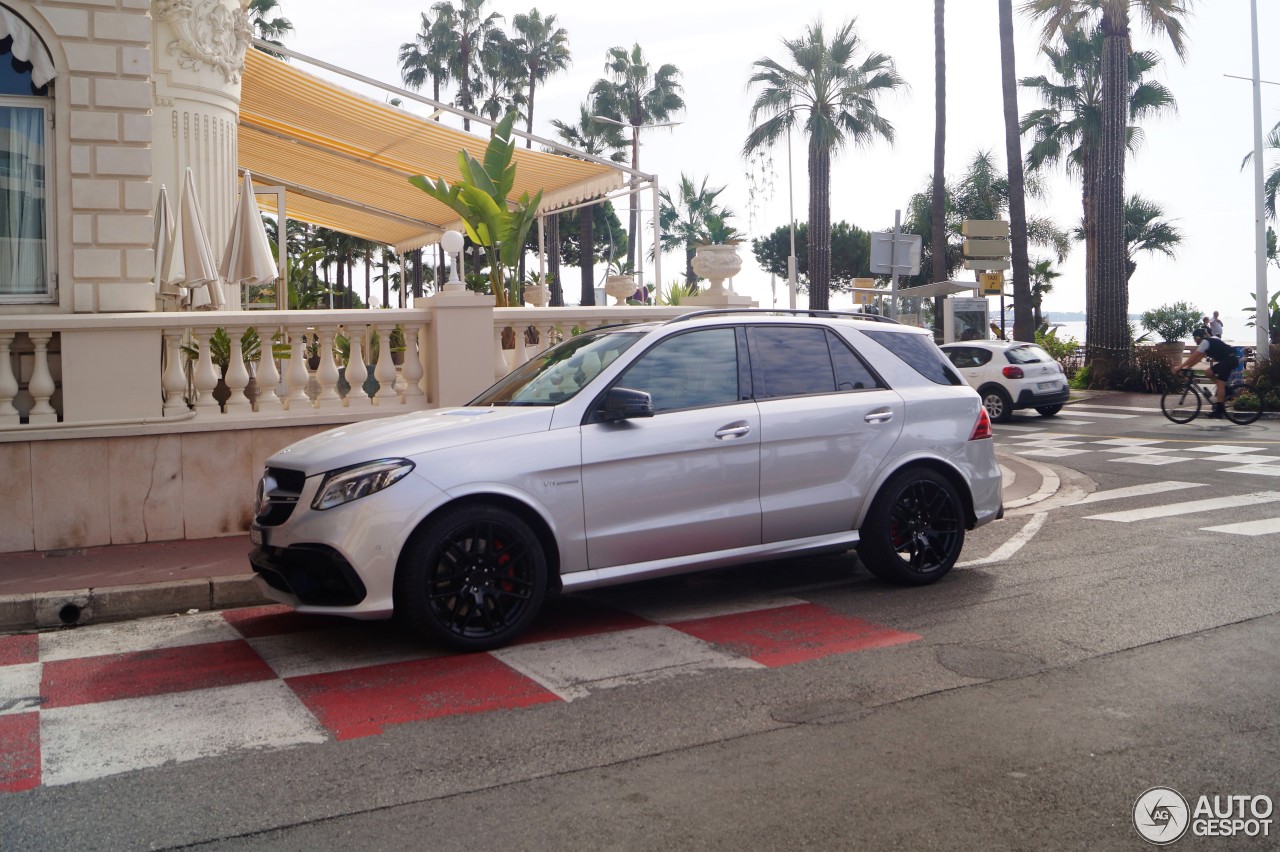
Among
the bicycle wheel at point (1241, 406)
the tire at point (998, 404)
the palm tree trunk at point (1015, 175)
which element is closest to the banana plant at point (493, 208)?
the tire at point (998, 404)

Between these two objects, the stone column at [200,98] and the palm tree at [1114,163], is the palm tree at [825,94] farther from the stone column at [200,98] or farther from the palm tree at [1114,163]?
the stone column at [200,98]

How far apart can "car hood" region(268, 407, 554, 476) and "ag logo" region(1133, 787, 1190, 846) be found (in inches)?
131

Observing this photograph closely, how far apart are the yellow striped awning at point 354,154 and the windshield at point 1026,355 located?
7980 millimetres

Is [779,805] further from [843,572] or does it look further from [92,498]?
[92,498]

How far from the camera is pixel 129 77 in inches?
365

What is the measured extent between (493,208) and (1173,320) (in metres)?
44.2

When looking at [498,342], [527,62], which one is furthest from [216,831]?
[527,62]

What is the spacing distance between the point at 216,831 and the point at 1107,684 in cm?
374

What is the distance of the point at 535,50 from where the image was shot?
188ft

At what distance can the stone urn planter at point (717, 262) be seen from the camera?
439 inches

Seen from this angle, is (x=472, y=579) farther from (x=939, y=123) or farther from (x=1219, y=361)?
(x=939, y=123)

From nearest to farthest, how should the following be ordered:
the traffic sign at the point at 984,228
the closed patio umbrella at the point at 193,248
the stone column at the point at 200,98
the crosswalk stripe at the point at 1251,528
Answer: the crosswalk stripe at the point at 1251,528, the closed patio umbrella at the point at 193,248, the stone column at the point at 200,98, the traffic sign at the point at 984,228

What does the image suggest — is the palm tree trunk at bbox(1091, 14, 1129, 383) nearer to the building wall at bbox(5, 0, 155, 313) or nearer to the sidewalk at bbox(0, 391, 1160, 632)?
the building wall at bbox(5, 0, 155, 313)

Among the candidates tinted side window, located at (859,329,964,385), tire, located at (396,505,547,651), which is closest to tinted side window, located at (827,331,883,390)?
tinted side window, located at (859,329,964,385)
